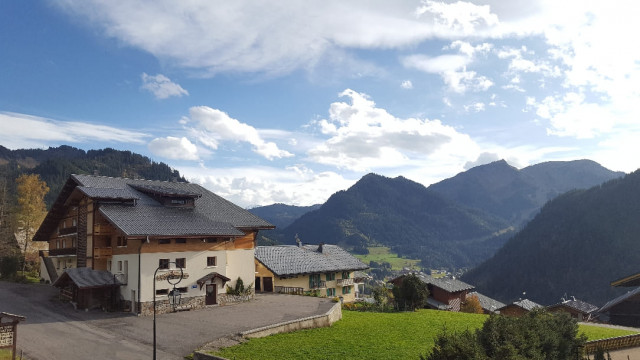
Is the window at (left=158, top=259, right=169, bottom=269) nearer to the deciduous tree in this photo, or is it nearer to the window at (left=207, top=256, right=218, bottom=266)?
the window at (left=207, top=256, right=218, bottom=266)

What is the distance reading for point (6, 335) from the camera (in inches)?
833

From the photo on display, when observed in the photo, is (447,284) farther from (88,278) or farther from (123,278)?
(88,278)

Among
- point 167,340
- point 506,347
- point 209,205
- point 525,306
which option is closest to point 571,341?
point 506,347

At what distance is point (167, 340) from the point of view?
27359 millimetres

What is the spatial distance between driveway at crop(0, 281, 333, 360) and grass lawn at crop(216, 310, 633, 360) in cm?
305

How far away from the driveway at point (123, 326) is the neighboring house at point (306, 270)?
547 inches

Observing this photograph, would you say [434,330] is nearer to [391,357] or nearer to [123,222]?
[391,357]

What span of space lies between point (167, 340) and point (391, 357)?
13.8m

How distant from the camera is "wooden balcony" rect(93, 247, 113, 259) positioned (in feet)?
132

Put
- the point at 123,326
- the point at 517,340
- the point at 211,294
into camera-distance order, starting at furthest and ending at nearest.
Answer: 1. the point at 211,294
2. the point at 123,326
3. the point at 517,340

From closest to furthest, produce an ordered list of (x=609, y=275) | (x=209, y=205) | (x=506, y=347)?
(x=506, y=347), (x=209, y=205), (x=609, y=275)

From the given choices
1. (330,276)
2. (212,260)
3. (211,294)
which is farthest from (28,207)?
(330,276)

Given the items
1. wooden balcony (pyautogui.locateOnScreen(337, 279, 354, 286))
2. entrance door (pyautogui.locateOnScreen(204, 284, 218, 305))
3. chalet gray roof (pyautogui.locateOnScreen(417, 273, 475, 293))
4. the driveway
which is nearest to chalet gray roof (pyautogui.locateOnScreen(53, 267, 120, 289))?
the driveway

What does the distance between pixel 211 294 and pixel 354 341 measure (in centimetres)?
1799
